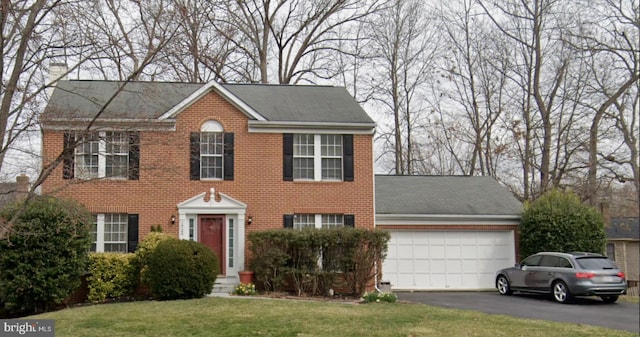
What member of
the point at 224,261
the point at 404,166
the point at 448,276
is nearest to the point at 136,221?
the point at 224,261

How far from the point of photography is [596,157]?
32.6 m

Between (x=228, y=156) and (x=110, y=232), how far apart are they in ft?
14.1

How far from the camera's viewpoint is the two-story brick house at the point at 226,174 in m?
20.1

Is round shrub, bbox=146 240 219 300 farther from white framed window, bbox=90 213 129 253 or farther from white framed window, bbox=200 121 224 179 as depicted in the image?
white framed window, bbox=200 121 224 179

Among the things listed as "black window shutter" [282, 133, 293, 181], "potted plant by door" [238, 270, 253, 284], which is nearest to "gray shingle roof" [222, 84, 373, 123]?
"black window shutter" [282, 133, 293, 181]

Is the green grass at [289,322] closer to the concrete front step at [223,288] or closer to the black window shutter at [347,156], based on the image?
the concrete front step at [223,288]

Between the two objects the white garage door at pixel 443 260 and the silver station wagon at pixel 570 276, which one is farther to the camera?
the white garage door at pixel 443 260

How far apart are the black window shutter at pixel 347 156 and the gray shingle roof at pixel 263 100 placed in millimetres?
620

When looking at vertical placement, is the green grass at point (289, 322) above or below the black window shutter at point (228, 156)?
below

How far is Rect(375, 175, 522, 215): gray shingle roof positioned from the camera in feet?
76.2

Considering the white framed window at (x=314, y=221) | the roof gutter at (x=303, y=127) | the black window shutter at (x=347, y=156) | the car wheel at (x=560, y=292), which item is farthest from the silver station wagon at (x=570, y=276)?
the roof gutter at (x=303, y=127)

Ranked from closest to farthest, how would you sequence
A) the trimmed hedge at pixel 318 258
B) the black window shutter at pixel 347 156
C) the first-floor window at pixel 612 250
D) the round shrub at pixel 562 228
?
the trimmed hedge at pixel 318 258, the black window shutter at pixel 347 156, the round shrub at pixel 562 228, the first-floor window at pixel 612 250

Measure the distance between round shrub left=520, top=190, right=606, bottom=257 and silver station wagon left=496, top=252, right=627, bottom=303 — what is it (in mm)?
2323

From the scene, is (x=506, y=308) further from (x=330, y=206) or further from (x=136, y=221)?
(x=136, y=221)
